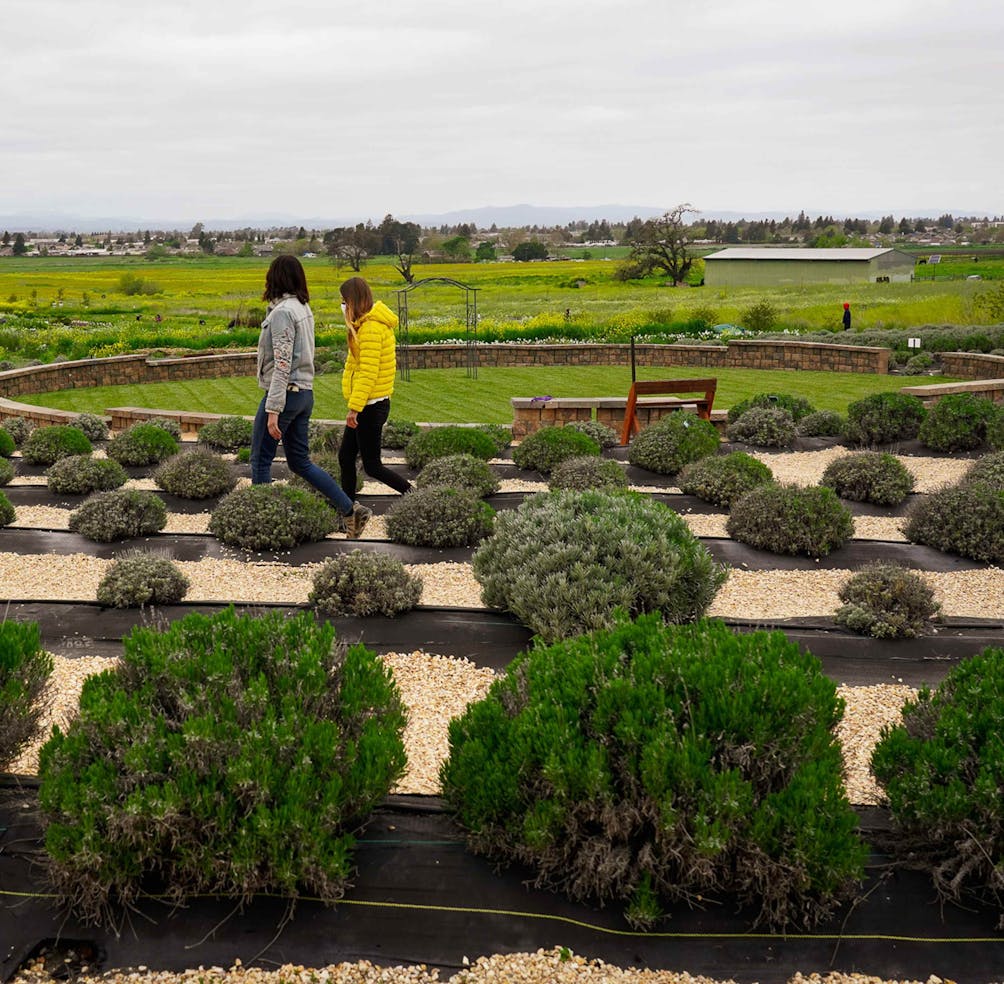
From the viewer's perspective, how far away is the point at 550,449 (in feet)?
33.6

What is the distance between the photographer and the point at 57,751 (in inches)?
126

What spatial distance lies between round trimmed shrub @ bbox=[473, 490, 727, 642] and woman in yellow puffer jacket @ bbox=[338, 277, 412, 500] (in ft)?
6.94

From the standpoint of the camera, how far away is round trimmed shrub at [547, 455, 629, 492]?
905 cm

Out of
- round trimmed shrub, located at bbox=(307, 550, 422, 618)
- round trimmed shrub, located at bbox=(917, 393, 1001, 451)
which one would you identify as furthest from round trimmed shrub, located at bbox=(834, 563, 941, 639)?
round trimmed shrub, located at bbox=(917, 393, 1001, 451)

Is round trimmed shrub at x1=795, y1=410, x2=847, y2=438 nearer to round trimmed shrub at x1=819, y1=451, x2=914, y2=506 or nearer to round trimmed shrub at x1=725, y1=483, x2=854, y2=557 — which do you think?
round trimmed shrub at x1=819, y1=451, x2=914, y2=506

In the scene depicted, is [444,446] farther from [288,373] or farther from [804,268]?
[804,268]

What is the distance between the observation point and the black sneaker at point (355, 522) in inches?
312

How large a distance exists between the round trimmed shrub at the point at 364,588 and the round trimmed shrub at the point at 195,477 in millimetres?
3489

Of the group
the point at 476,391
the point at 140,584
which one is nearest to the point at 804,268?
the point at 476,391

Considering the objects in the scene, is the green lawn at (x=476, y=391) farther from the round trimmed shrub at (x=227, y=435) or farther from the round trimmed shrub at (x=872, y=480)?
the round trimmed shrub at (x=872, y=480)

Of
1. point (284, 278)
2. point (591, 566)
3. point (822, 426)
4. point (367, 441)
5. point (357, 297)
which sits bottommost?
point (822, 426)

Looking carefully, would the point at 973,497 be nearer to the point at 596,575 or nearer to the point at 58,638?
the point at 596,575

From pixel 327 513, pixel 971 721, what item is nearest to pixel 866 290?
pixel 327 513

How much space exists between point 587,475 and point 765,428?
4.01 m
